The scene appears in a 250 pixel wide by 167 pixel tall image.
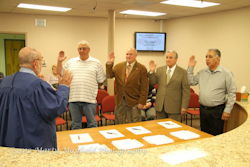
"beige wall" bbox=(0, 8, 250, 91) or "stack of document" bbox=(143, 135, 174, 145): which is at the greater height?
"beige wall" bbox=(0, 8, 250, 91)

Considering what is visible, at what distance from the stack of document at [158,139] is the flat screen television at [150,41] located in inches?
252

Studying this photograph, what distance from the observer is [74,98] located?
145 inches

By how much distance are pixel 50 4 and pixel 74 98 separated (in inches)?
136

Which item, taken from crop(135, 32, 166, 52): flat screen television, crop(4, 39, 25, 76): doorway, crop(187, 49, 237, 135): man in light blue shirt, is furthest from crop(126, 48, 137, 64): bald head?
crop(4, 39, 25, 76): doorway

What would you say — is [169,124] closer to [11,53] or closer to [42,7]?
[42,7]

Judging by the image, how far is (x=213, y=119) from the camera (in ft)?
11.4

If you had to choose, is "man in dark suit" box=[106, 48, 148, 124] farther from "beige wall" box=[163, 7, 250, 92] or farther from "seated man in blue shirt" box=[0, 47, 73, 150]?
"beige wall" box=[163, 7, 250, 92]

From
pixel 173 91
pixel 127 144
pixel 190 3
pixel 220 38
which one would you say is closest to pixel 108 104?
pixel 173 91

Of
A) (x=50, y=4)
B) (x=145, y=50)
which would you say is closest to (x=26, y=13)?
(x=50, y=4)

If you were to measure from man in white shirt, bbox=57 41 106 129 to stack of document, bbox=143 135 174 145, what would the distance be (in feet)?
4.77

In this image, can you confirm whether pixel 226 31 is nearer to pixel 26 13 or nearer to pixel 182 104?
pixel 182 104

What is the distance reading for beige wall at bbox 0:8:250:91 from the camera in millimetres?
6453

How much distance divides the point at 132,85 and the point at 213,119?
132 centimetres

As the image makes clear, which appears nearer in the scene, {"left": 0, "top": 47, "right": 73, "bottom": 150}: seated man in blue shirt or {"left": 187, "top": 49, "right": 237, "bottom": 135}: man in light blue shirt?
{"left": 0, "top": 47, "right": 73, "bottom": 150}: seated man in blue shirt
